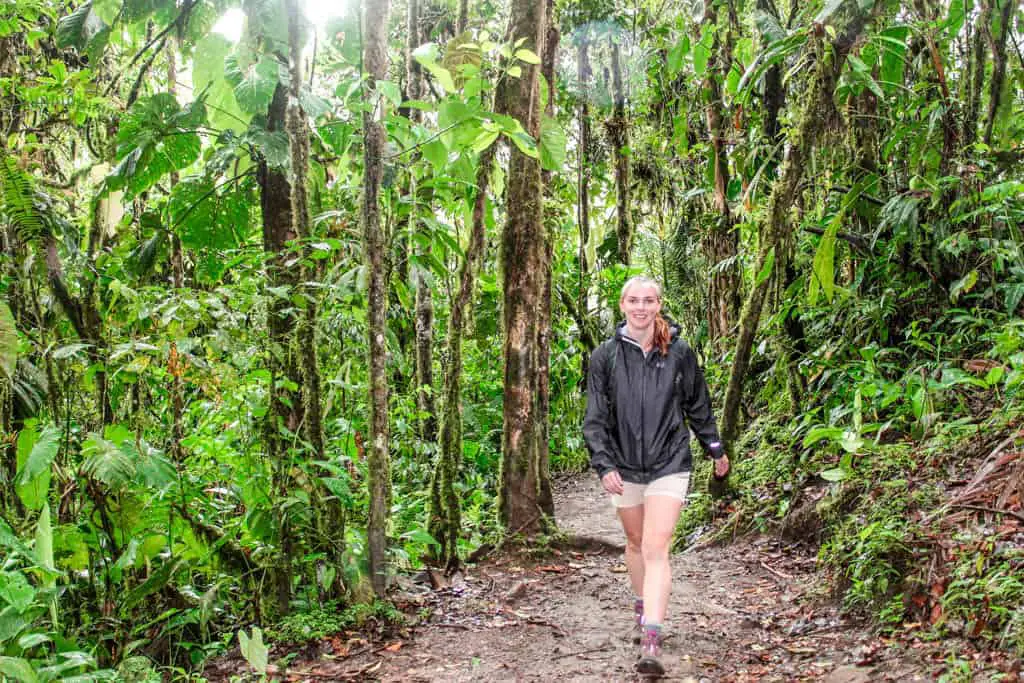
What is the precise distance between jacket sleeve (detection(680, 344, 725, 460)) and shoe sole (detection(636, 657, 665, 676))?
104 centimetres

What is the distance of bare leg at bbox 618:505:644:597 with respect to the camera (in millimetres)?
4004

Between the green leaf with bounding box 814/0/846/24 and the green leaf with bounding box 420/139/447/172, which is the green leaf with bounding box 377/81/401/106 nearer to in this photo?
the green leaf with bounding box 420/139/447/172

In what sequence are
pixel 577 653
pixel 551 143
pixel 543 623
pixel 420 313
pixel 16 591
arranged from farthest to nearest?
pixel 420 313
pixel 551 143
pixel 543 623
pixel 577 653
pixel 16 591

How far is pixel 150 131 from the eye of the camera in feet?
14.4

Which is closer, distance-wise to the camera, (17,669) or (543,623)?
(17,669)

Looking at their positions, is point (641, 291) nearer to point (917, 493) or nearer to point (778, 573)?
point (917, 493)

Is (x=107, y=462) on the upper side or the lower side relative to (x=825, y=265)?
lower

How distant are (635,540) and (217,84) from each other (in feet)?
11.2

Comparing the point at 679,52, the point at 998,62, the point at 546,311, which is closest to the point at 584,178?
the point at 679,52

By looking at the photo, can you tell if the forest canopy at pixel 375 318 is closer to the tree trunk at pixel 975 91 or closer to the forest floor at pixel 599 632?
the tree trunk at pixel 975 91

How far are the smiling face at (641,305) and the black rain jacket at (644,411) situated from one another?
12cm

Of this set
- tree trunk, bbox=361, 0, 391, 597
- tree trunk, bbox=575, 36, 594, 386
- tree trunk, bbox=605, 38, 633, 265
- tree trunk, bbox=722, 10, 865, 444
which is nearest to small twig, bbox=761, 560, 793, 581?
tree trunk, bbox=722, 10, 865, 444

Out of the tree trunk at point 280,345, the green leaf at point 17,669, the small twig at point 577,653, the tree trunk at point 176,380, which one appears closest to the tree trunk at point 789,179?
the small twig at point 577,653

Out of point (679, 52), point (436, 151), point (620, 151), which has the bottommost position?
point (436, 151)
